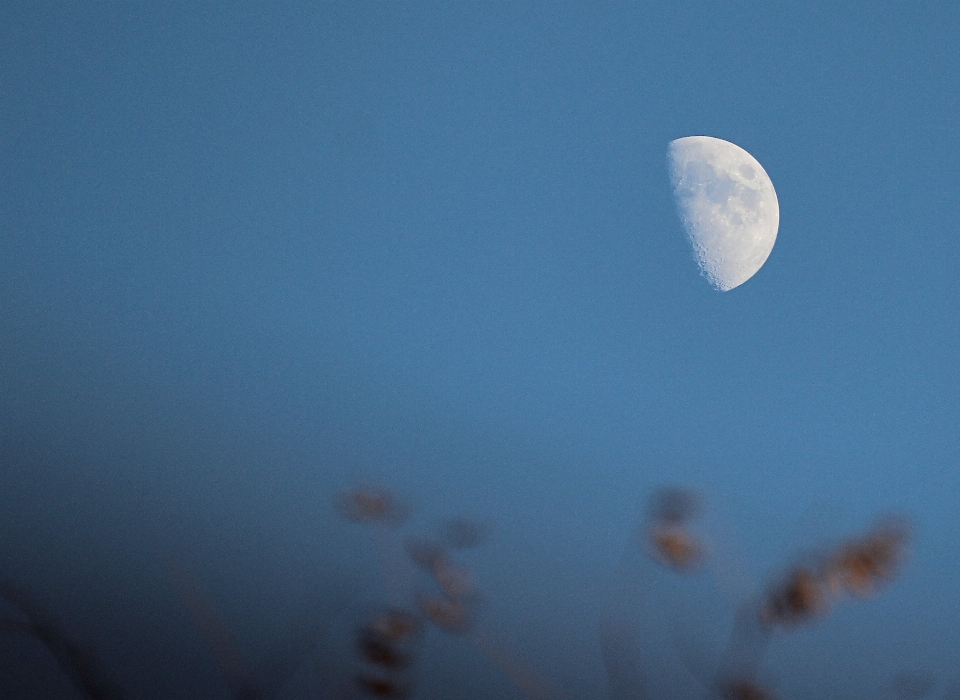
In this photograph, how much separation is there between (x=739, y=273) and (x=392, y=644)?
→ 13668 millimetres

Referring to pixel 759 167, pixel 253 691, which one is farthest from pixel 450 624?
pixel 759 167

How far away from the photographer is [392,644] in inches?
121

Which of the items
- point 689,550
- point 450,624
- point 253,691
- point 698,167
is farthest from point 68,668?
point 698,167

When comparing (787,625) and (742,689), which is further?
(742,689)

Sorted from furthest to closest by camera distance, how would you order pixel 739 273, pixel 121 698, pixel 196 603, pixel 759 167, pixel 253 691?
pixel 759 167, pixel 739 273, pixel 121 698, pixel 253 691, pixel 196 603

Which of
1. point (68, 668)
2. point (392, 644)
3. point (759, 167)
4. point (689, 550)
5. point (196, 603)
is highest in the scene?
point (759, 167)

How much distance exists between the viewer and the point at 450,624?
2.93 meters

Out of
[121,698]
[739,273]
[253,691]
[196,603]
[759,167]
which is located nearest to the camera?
[196,603]

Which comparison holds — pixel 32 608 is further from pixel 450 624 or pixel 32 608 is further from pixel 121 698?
pixel 450 624

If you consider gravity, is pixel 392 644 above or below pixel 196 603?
above

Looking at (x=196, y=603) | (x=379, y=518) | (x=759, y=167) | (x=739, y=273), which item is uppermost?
(x=759, y=167)

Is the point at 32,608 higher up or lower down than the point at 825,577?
lower down

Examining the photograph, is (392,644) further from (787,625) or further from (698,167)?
(698,167)

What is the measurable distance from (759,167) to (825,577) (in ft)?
51.8
